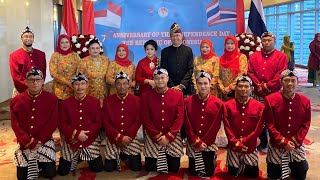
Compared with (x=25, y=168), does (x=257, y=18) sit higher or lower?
higher

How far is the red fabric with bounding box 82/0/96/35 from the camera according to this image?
19.1ft

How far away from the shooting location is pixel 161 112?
13.7ft

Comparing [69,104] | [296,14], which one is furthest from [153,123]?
[296,14]

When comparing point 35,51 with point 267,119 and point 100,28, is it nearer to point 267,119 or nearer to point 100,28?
point 100,28

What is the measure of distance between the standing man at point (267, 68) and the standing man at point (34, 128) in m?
2.34

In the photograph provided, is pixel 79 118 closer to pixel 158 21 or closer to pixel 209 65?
pixel 209 65

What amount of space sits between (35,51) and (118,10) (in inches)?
62.6

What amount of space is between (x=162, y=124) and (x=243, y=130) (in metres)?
0.84

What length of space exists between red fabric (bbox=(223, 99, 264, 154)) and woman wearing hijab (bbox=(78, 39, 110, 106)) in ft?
5.24

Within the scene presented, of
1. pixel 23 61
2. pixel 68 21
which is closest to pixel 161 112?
pixel 23 61

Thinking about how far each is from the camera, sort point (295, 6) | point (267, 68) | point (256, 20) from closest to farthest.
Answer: point (267, 68), point (256, 20), point (295, 6)

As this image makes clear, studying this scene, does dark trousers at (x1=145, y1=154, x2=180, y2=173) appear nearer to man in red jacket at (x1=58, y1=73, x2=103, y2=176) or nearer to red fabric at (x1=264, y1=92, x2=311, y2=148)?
man in red jacket at (x1=58, y1=73, x2=103, y2=176)

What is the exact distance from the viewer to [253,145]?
12.8 ft

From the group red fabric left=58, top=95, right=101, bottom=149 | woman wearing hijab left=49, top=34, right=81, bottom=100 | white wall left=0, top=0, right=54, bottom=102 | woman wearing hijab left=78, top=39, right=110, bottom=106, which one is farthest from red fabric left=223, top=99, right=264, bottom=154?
white wall left=0, top=0, right=54, bottom=102
